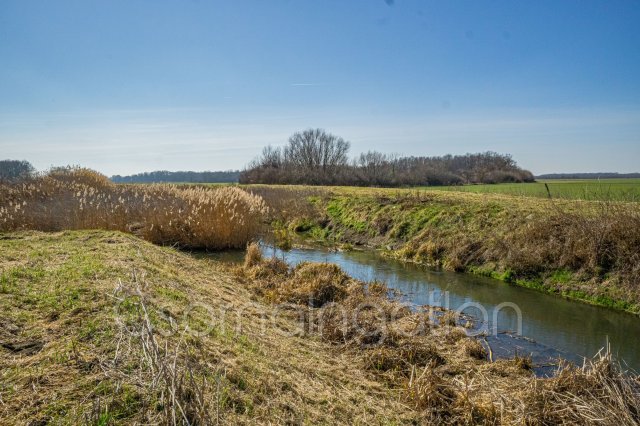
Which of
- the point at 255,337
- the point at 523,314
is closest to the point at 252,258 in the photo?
the point at 255,337

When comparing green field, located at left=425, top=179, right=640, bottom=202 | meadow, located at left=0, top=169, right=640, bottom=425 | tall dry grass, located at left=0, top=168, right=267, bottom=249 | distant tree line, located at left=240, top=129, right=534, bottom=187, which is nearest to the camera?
meadow, located at left=0, top=169, right=640, bottom=425

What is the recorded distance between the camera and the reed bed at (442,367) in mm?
4289

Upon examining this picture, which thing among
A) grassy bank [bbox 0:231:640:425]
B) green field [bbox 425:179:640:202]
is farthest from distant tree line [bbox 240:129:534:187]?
grassy bank [bbox 0:231:640:425]

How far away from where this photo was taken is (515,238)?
44.5ft

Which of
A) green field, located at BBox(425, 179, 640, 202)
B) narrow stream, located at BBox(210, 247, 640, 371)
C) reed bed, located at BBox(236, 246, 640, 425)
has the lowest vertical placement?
narrow stream, located at BBox(210, 247, 640, 371)

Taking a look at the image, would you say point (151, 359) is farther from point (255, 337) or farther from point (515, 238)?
point (515, 238)

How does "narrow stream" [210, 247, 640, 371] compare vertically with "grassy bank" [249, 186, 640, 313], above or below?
below

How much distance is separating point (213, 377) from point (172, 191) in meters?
16.3

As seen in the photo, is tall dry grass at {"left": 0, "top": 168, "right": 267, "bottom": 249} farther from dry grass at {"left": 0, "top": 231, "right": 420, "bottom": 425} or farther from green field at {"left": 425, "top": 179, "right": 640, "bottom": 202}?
green field at {"left": 425, "top": 179, "right": 640, "bottom": 202}

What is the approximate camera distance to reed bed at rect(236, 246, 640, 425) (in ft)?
14.1

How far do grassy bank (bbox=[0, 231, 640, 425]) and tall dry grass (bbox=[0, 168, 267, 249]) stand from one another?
4035 mm

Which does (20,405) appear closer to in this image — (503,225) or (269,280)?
(269,280)

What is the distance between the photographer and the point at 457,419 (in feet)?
14.8

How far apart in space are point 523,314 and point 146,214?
37.3 feet
